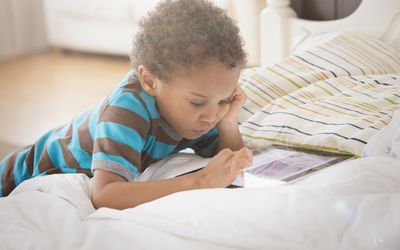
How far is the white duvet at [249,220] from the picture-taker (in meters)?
0.79

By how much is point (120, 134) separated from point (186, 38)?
225mm

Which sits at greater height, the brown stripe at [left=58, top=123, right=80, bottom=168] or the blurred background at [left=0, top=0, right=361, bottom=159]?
the brown stripe at [left=58, top=123, right=80, bottom=168]

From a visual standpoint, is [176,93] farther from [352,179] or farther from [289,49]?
[289,49]

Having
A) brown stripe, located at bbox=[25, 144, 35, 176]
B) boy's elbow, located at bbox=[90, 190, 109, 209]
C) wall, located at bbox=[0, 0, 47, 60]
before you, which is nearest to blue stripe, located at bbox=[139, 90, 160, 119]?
boy's elbow, located at bbox=[90, 190, 109, 209]

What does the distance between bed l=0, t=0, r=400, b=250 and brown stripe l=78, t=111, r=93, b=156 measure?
10 cm

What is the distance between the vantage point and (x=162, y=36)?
121cm

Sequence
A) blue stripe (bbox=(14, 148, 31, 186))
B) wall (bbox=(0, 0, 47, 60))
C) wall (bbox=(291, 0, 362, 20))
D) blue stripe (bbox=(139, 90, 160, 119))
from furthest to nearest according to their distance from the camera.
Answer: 1. wall (bbox=(0, 0, 47, 60))
2. wall (bbox=(291, 0, 362, 20))
3. blue stripe (bbox=(14, 148, 31, 186))
4. blue stripe (bbox=(139, 90, 160, 119))

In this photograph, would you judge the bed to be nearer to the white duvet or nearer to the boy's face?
the white duvet

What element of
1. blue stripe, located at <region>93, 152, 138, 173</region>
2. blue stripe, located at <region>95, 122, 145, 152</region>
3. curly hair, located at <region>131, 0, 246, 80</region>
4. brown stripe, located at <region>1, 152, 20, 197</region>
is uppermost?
curly hair, located at <region>131, 0, 246, 80</region>

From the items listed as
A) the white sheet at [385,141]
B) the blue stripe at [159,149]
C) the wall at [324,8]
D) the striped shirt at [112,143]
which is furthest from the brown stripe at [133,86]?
the wall at [324,8]

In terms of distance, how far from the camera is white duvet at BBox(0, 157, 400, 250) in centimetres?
79

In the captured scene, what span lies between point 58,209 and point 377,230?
52 cm

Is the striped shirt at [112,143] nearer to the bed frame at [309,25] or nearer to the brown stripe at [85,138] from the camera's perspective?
the brown stripe at [85,138]

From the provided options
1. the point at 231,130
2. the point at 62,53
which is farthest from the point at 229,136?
the point at 62,53
